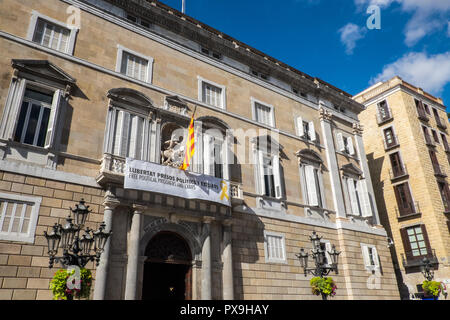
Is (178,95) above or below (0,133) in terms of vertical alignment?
above

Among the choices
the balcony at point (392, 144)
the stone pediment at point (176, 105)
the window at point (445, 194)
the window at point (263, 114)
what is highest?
the balcony at point (392, 144)

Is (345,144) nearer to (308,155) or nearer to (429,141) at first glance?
(308,155)

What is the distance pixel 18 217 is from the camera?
Result: 38.0 ft

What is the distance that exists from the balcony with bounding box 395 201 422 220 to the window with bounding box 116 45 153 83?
2317cm

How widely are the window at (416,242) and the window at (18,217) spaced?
26755 mm

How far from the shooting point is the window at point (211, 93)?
1925 centimetres

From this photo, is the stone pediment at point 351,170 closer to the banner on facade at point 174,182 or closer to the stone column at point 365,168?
the stone column at point 365,168

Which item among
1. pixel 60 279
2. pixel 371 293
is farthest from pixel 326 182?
pixel 60 279

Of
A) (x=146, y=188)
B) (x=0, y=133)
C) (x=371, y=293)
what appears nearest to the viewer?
(x=0, y=133)

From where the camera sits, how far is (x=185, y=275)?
1510 centimetres

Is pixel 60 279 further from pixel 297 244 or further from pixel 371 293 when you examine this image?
pixel 371 293

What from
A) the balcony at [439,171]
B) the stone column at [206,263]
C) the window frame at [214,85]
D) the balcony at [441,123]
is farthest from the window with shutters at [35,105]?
the balcony at [441,123]
